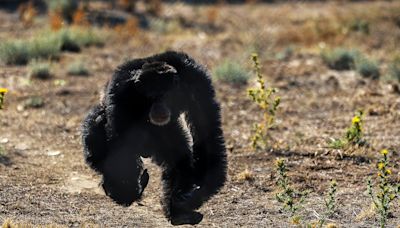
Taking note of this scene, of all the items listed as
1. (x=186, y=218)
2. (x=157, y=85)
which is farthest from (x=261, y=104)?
(x=157, y=85)

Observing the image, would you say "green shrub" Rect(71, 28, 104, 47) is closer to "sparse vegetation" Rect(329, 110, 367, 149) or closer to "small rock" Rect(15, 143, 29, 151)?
"small rock" Rect(15, 143, 29, 151)

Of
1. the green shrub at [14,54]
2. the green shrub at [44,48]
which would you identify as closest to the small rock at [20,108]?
the green shrub at [44,48]

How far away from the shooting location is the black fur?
6766mm

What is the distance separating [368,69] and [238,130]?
4.20 meters

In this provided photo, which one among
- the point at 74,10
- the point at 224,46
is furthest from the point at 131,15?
the point at 224,46

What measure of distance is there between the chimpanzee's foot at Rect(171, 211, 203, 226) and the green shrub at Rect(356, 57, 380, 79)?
8165 mm

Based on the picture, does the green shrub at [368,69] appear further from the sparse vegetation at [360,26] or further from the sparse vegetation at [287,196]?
the sparse vegetation at [287,196]

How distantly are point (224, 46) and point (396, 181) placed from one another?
979 cm

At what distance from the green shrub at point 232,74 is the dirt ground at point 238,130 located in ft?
0.58

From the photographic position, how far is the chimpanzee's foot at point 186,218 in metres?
A: 6.73

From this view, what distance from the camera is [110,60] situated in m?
16.0

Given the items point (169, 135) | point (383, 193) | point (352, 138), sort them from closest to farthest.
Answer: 1. point (383, 193)
2. point (169, 135)
3. point (352, 138)

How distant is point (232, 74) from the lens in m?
13.9

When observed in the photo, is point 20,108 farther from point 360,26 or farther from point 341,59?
point 360,26
